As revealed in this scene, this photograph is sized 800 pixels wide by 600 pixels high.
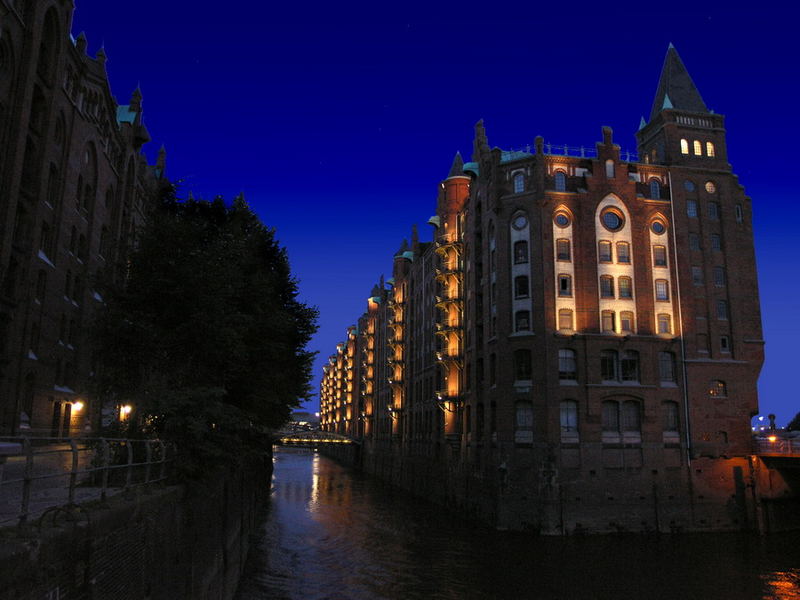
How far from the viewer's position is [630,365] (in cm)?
4903

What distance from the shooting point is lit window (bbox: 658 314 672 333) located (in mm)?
50500

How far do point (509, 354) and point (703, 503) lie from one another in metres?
17.6

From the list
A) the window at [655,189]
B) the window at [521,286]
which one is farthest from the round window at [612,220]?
the window at [521,286]

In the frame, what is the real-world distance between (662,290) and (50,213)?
42860mm

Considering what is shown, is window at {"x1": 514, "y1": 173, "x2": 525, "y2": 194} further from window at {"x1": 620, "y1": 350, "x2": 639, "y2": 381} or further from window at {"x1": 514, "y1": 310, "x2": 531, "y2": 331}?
window at {"x1": 620, "y1": 350, "x2": 639, "y2": 381}

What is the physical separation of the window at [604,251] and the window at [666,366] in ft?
27.4

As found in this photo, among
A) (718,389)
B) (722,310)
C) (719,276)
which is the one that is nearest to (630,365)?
(718,389)

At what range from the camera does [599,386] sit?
4747 cm

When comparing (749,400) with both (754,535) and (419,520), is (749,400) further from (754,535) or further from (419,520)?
(419,520)

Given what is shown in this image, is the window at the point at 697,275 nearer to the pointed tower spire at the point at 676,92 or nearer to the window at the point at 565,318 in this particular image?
the window at the point at 565,318

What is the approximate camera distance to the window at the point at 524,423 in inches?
1847

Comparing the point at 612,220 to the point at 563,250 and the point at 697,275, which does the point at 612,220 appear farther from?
the point at 697,275

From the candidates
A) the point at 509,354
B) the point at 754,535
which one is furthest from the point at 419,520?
the point at 754,535

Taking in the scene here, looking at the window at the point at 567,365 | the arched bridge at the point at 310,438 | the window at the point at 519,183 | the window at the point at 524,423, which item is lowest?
the arched bridge at the point at 310,438
